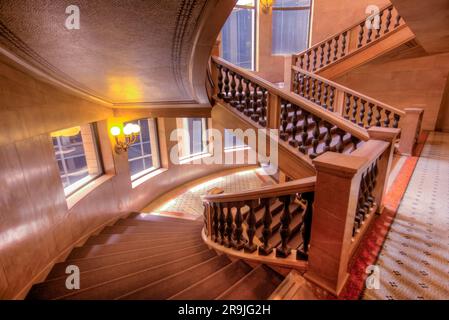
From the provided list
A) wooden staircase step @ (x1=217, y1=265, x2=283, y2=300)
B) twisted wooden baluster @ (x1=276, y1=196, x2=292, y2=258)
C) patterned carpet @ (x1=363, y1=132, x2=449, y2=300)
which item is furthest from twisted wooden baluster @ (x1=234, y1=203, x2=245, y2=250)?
patterned carpet @ (x1=363, y1=132, x2=449, y2=300)

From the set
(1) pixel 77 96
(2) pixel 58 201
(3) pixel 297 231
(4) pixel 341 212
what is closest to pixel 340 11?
(3) pixel 297 231

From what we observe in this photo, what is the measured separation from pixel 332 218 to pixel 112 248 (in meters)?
3.04

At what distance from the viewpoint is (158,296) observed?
1.93m

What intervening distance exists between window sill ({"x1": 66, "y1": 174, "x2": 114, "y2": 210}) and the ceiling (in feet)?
5.30

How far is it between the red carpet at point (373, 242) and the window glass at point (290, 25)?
571cm

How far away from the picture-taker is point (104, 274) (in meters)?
2.50

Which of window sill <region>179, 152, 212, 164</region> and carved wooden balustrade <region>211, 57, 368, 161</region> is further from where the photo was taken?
window sill <region>179, 152, 212, 164</region>

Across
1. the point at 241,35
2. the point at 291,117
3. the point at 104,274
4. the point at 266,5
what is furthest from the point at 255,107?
the point at 241,35

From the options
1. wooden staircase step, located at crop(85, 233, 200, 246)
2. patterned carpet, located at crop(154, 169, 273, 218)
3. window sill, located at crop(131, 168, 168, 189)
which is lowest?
patterned carpet, located at crop(154, 169, 273, 218)

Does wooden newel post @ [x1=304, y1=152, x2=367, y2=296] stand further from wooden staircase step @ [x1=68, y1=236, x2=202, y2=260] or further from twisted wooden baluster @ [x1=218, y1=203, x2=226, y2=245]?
wooden staircase step @ [x1=68, y1=236, x2=202, y2=260]

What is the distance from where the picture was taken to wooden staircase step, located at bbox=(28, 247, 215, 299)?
2.34 meters

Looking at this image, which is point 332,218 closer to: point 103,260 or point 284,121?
point 284,121

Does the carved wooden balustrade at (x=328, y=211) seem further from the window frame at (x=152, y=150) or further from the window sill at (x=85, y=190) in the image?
the window frame at (x=152, y=150)
